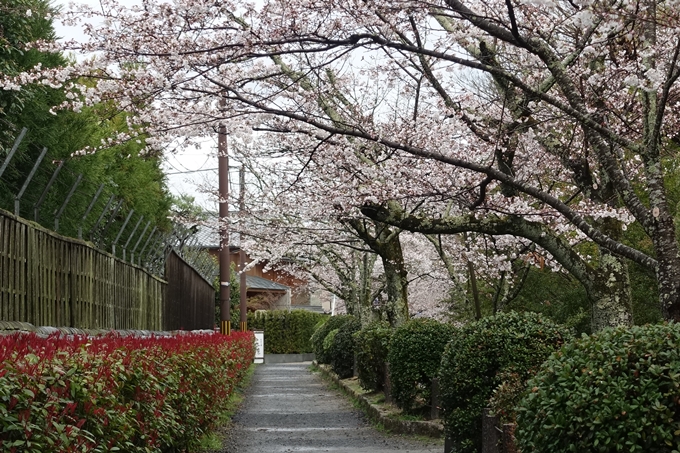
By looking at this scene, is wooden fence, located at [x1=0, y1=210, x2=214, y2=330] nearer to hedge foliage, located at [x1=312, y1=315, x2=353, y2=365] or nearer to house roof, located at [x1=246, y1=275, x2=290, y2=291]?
hedge foliage, located at [x1=312, y1=315, x2=353, y2=365]

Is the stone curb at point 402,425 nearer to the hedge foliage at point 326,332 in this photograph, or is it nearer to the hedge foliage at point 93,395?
the hedge foliage at point 93,395

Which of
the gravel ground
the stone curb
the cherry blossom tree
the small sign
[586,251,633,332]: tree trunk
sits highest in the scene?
the cherry blossom tree

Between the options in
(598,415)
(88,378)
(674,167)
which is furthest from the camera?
(674,167)

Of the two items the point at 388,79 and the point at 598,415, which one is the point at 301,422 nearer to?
the point at 388,79

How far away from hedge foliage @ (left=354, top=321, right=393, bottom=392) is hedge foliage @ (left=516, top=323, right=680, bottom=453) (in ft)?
35.7

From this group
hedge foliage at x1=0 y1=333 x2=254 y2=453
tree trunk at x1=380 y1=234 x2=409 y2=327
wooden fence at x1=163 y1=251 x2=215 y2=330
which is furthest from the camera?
wooden fence at x1=163 y1=251 x2=215 y2=330

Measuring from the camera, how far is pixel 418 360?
1328cm

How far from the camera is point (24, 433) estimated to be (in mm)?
3846

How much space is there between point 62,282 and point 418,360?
5.17 m

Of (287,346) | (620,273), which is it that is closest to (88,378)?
(620,273)

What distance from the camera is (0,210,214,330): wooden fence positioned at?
8.89m

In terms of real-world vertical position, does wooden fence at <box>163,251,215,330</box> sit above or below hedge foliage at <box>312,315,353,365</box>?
above

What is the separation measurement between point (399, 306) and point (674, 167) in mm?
7690

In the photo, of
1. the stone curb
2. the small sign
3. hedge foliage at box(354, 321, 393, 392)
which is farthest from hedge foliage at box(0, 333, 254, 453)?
the small sign
